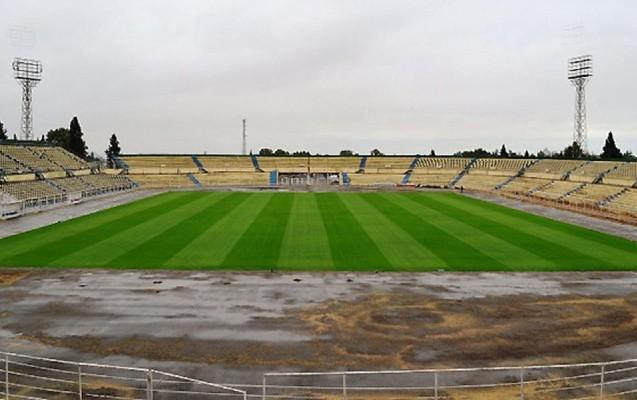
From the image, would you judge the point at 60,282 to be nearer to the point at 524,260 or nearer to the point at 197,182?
the point at 524,260

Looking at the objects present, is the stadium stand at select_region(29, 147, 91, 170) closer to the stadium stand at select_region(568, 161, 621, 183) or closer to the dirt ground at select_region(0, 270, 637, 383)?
the dirt ground at select_region(0, 270, 637, 383)

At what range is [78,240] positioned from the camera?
101 ft

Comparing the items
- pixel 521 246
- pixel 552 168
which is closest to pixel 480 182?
pixel 552 168

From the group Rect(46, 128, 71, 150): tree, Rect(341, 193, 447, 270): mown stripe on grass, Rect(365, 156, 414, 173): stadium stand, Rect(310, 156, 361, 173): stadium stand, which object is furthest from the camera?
Rect(46, 128, 71, 150): tree

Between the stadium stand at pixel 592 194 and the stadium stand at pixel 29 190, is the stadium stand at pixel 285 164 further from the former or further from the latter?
the stadium stand at pixel 592 194

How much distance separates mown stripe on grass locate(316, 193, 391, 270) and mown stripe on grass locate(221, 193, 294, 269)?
3.02 m

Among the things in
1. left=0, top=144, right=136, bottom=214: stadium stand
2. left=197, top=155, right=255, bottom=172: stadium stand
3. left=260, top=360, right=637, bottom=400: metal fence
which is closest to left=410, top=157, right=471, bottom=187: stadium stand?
left=197, top=155, right=255, bottom=172: stadium stand

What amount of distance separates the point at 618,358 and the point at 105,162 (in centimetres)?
8976

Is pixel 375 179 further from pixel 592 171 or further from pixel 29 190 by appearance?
pixel 29 190

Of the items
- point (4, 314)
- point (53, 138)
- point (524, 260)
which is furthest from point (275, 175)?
point (4, 314)

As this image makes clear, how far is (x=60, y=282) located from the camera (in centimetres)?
2153

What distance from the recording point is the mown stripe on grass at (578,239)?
83.9 ft

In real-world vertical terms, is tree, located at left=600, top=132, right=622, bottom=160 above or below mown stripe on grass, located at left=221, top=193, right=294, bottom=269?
above

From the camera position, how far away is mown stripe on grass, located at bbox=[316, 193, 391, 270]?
25.1 m
